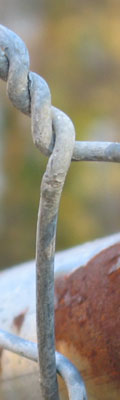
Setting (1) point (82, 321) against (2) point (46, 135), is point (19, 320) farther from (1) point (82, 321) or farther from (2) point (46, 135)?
(2) point (46, 135)

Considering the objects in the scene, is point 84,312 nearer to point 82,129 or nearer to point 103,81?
point 82,129

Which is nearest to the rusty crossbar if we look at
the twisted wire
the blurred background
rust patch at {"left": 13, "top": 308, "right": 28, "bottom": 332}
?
the twisted wire

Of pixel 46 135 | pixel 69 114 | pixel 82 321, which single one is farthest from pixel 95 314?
pixel 69 114

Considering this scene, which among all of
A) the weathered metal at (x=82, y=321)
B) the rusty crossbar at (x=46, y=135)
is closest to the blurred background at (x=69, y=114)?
the weathered metal at (x=82, y=321)

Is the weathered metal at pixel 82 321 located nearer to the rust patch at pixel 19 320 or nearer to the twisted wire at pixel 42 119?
the rust patch at pixel 19 320

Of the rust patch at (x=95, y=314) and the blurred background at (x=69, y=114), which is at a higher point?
the rust patch at (x=95, y=314)

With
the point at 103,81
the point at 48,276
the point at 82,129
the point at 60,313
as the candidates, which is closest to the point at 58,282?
the point at 60,313
